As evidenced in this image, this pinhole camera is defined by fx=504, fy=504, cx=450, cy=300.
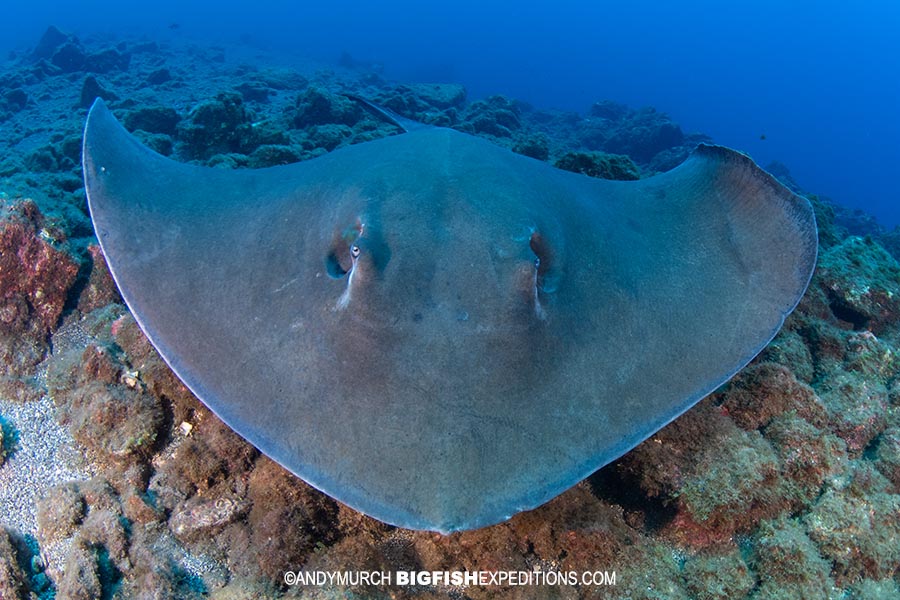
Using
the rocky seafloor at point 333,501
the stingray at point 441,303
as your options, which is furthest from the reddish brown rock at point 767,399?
the stingray at point 441,303

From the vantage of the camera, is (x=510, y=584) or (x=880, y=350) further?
(x=880, y=350)

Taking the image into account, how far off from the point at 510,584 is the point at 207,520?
1.81m

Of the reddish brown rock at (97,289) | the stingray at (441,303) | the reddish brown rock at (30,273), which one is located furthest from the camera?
the reddish brown rock at (97,289)

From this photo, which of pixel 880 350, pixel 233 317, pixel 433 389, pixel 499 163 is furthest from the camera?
pixel 880 350

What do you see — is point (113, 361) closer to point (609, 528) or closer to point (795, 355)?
point (609, 528)

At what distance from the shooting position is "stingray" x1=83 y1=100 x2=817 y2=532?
207 cm

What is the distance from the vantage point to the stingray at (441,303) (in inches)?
81.4

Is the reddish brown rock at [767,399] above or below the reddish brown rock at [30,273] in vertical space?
above

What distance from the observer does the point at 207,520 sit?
9.87 feet

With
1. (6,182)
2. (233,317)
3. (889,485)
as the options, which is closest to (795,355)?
(889,485)

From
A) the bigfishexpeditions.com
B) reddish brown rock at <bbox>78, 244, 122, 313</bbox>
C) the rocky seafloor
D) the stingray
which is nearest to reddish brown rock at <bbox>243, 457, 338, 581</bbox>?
the rocky seafloor

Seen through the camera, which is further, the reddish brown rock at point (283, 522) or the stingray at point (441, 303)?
the reddish brown rock at point (283, 522)

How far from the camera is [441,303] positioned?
2479 mm

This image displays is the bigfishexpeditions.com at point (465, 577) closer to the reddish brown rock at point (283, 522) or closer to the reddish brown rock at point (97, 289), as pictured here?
the reddish brown rock at point (283, 522)
